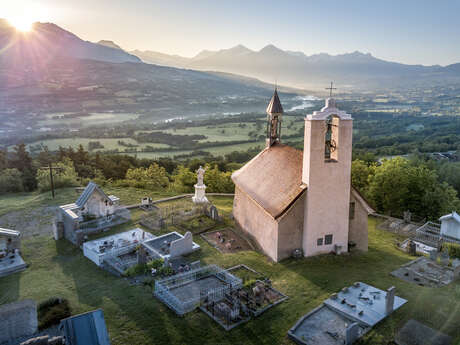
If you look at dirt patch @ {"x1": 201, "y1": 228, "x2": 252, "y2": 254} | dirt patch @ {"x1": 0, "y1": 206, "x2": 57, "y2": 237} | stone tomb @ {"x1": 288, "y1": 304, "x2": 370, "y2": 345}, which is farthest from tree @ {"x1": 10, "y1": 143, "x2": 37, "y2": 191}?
stone tomb @ {"x1": 288, "y1": 304, "x2": 370, "y2": 345}

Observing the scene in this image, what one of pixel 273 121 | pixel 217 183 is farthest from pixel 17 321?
pixel 217 183

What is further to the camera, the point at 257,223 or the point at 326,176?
the point at 257,223

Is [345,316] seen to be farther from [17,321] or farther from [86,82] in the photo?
[86,82]

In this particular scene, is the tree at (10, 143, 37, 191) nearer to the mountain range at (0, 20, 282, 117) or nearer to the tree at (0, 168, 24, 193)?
the tree at (0, 168, 24, 193)

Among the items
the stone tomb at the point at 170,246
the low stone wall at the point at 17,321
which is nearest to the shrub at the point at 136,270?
the stone tomb at the point at 170,246

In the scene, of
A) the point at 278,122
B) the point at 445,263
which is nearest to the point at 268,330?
the point at 445,263

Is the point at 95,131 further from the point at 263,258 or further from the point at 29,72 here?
the point at 263,258
